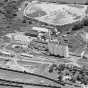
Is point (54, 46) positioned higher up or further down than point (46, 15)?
further down

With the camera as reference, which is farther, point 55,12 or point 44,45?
point 55,12

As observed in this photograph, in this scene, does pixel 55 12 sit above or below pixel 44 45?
above

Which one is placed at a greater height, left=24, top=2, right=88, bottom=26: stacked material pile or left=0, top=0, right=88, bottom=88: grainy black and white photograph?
left=24, top=2, right=88, bottom=26: stacked material pile

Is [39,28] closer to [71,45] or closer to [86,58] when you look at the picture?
[71,45]

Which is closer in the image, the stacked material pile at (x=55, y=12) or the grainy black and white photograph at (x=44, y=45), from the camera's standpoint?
the grainy black and white photograph at (x=44, y=45)

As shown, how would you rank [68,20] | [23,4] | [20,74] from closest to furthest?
1. [20,74]
2. [68,20]
3. [23,4]

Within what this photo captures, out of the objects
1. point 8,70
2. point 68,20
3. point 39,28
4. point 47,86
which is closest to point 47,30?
point 39,28

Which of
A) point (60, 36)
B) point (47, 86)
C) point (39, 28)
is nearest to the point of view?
point (47, 86)

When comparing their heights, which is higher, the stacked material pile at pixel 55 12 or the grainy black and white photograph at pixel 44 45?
the stacked material pile at pixel 55 12
